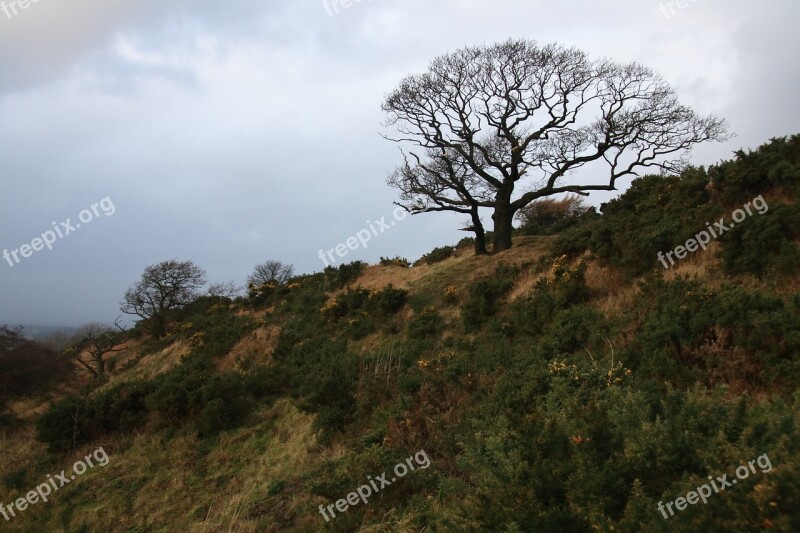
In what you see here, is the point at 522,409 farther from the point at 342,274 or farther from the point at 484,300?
the point at 342,274

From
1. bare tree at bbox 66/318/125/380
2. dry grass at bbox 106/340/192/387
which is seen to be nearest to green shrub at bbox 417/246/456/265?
dry grass at bbox 106/340/192/387

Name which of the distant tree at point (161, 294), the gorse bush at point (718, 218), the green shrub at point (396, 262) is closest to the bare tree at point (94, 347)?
the distant tree at point (161, 294)

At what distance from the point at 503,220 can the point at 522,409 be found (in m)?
13.3

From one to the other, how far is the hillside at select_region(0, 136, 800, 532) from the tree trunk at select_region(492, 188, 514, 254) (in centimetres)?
407

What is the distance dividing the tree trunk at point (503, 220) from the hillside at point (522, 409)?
4.07 metres

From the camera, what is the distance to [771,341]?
522 cm

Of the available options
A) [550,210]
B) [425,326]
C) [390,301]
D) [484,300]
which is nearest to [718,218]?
[484,300]

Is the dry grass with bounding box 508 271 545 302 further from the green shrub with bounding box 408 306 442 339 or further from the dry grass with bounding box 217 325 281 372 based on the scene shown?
the dry grass with bounding box 217 325 281 372

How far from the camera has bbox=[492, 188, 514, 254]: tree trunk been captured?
17969 millimetres

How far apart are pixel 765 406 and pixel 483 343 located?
5.81m

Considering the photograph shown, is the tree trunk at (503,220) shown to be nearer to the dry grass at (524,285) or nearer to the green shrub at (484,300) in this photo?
the green shrub at (484,300)

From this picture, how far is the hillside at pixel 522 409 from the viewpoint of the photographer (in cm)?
298

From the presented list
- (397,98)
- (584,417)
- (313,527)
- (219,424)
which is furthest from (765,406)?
(397,98)

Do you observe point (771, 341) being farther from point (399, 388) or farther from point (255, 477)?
point (255, 477)
